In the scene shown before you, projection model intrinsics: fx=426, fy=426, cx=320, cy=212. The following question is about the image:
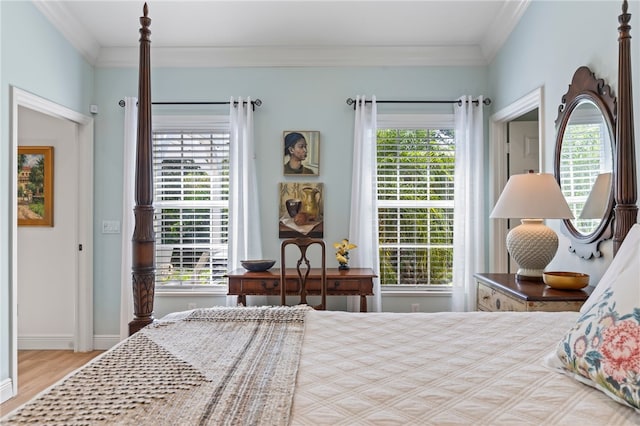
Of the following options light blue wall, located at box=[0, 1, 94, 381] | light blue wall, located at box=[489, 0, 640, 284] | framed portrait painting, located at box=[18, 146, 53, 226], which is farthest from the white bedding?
framed portrait painting, located at box=[18, 146, 53, 226]

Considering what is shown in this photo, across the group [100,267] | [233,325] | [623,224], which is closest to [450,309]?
[623,224]

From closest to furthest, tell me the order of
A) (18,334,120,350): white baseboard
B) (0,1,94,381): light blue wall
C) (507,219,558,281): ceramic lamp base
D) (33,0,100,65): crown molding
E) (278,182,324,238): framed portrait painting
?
1. (507,219,558,281): ceramic lamp base
2. (0,1,94,381): light blue wall
3. (33,0,100,65): crown molding
4. (278,182,324,238): framed portrait painting
5. (18,334,120,350): white baseboard

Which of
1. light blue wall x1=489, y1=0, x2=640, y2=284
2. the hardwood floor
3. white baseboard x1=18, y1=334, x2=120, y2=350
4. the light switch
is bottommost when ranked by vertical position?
the hardwood floor

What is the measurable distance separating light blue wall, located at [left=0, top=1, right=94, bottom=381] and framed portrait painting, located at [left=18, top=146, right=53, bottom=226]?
31.7 inches

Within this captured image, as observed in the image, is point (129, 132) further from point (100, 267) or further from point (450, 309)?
point (450, 309)

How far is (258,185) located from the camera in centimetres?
393

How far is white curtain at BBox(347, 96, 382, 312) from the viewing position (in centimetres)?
381

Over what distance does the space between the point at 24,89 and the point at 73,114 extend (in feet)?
2.18

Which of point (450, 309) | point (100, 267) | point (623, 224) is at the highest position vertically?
point (623, 224)

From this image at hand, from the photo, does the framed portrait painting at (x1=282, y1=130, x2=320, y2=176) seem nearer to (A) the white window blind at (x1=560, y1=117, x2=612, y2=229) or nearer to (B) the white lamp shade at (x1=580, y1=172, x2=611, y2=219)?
(A) the white window blind at (x1=560, y1=117, x2=612, y2=229)

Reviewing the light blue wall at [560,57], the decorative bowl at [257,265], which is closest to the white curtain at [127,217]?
the decorative bowl at [257,265]

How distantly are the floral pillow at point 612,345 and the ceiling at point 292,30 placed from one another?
2.87m

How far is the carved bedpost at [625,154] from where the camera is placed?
183 centimetres

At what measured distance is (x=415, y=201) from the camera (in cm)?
398
